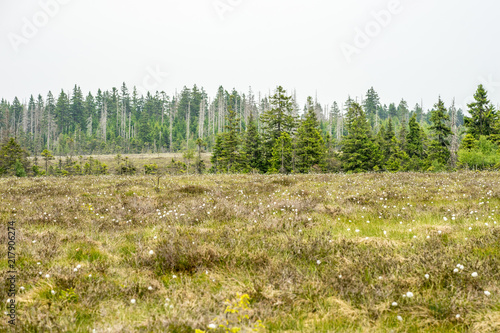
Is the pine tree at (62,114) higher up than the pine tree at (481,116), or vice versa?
the pine tree at (62,114)

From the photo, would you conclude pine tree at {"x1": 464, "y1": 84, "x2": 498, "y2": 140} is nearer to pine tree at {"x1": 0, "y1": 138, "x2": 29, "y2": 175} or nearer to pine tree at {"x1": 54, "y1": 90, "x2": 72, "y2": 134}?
pine tree at {"x1": 0, "y1": 138, "x2": 29, "y2": 175}

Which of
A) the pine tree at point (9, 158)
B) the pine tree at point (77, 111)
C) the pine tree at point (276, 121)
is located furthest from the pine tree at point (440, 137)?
the pine tree at point (77, 111)

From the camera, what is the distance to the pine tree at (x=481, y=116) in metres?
42.0

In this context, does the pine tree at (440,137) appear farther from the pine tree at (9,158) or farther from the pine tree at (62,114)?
the pine tree at (62,114)

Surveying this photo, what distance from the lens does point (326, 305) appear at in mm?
3160

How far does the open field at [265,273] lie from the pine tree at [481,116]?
46851 mm

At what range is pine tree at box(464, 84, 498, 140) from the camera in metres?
42.0

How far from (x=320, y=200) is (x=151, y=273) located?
21.9 ft

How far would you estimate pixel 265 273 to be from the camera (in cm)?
385

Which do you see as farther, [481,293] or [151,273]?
[151,273]

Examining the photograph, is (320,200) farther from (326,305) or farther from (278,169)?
(278,169)

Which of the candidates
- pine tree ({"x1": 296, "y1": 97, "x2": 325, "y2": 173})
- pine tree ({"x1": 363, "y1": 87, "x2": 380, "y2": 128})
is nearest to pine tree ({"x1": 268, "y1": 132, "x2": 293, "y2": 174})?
pine tree ({"x1": 296, "y1": 97, "x2": 325, "y2": 173})

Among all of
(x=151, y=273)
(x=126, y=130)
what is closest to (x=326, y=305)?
(x=151, y=273)

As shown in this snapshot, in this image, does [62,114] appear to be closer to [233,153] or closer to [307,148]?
[233,153]
